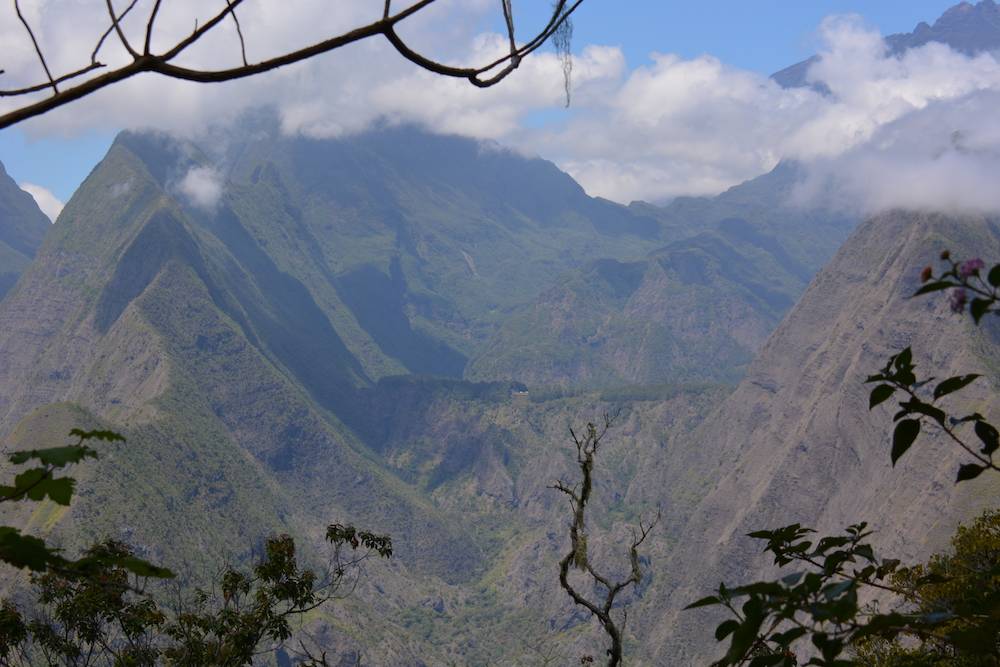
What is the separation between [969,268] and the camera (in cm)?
452

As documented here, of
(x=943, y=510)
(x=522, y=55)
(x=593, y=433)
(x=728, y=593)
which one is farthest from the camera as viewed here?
(x=943, y=510)

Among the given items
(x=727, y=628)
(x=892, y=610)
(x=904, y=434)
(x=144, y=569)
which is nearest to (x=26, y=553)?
(x=144, y=569)

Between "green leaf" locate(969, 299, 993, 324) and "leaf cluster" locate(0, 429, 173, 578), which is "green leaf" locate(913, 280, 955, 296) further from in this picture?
"leaf cluster" locate(0, 429, 173, 578)

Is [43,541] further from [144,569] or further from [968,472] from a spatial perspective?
[968,472]

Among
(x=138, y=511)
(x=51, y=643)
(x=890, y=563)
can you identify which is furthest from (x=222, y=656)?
(x=138, y=511)

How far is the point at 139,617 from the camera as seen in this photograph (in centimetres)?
2050

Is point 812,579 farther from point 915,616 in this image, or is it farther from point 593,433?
point 593,433

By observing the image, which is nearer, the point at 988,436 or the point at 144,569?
the point at 144,569

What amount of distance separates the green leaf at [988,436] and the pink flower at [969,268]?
35.9 inches

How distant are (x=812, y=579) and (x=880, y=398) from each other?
1272 millimetres

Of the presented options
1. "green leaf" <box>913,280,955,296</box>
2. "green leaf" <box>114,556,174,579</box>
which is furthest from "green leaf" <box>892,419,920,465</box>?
"green leaf" <box>114,556,174,579</box>

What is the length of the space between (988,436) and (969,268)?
3.47 feet

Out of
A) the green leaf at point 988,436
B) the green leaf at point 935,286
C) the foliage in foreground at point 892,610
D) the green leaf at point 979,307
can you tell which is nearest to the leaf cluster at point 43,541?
the foliage in foreground at point 892,610

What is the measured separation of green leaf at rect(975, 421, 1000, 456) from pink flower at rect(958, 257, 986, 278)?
912 millimetres
